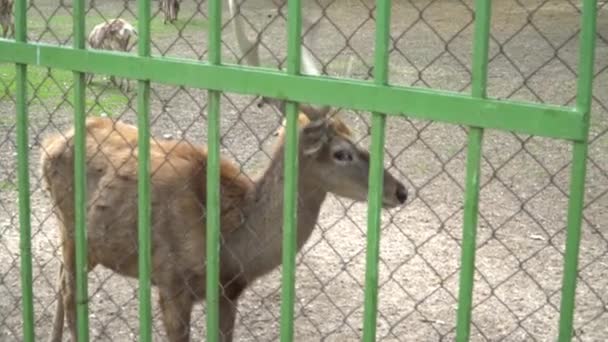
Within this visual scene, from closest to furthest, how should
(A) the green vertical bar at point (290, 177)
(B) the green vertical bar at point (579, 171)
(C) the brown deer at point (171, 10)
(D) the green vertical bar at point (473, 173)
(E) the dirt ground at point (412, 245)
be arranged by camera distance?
(B) the green vertical bar at point (579, 171) → (D) the green vertical bar at point (473, 173) → (A) the green vertical bar at point (290, 177) → (E) the dirt ground at point (412, 245) → (C) the brown deer at point (171, 10)

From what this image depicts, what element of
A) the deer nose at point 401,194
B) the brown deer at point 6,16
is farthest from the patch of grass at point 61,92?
the deer nose at point 401,194

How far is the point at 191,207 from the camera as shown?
473 cm

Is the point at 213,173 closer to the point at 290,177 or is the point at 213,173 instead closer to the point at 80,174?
the point at 290,177

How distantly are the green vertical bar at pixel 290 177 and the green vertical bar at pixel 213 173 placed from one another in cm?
29

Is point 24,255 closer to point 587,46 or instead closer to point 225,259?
point 225,259

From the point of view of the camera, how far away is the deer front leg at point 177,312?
4.75m

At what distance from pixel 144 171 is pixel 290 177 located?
651 mm

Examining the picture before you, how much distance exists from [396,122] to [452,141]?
3.38ft

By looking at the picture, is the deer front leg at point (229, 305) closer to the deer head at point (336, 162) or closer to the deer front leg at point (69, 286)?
the deer head at point (336, 162)

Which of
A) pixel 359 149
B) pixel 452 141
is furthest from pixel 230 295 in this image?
pixel 452 141

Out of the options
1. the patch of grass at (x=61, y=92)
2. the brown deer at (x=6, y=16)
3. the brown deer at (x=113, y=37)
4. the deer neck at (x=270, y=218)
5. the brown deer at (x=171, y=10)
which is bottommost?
the deer neck at (x=270, y=218)

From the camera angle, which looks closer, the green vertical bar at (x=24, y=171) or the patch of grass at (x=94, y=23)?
the green vertical bar at (x=24, y=171)

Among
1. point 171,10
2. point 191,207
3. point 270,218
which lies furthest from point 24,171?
point 171,10

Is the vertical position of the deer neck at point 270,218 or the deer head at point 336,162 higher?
the deer head at point 336,162
